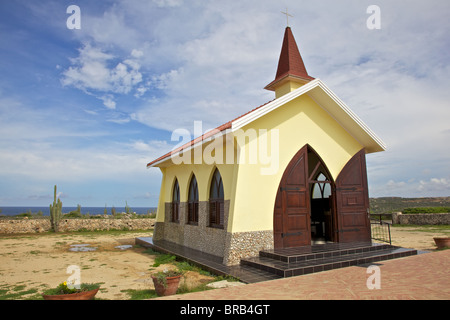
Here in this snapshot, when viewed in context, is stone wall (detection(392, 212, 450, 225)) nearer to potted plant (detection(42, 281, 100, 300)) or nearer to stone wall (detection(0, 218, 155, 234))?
stone wall (detection(0, 218, 155, 234))

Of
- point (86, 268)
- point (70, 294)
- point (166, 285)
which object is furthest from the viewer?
point (86, 268)

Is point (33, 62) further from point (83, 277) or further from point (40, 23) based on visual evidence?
point (83, 277)

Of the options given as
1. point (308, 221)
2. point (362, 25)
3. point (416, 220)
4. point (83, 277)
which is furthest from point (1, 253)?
point (416, 220)

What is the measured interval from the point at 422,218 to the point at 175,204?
20579mm

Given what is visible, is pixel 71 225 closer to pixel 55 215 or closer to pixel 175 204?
pixel 55 215

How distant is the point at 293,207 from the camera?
31.5 feet

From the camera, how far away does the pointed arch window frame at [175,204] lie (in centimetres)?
1418

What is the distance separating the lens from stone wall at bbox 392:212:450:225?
22770 millimetres

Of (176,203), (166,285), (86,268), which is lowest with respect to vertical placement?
(86,268)

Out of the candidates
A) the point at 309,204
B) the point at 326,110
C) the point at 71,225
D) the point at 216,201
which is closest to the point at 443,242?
the point at 309,204

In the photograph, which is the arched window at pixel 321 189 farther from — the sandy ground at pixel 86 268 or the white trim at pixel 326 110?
the sandy ground at pixel 86 268

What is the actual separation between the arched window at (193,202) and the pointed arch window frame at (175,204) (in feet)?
4.81

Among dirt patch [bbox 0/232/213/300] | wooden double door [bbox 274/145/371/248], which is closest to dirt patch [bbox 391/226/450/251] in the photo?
wooden double door [bbox 274/145/371/248]

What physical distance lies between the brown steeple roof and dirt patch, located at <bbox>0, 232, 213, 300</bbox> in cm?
764
